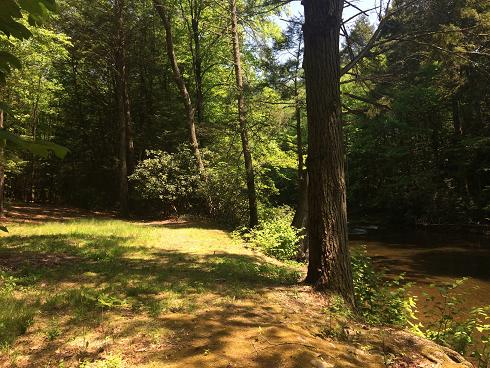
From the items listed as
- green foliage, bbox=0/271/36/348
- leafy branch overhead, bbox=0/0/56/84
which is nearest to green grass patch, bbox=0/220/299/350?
green foliage, bbox=0/271/36/348

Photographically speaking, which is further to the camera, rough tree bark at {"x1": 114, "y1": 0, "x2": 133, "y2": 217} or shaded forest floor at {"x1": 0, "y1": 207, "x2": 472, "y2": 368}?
rough tree bark at {"x1": 114, "y1": 0, "x2": 133, "y2": 217}

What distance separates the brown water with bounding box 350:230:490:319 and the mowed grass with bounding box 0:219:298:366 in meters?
4.19

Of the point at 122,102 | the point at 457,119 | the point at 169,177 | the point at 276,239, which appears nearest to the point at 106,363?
the point at 276,239

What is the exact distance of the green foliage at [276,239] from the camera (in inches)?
440

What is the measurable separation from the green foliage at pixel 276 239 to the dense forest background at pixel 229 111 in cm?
160

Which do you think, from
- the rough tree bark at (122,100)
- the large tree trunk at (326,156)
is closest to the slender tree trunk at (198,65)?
the rough tree bark at (122,100)

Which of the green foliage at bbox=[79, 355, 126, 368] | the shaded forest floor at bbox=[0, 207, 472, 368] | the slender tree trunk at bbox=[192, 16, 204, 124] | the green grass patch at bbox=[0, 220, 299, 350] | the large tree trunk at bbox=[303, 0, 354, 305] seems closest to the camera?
the green foliage at bbox=[79, 355, 126, 368]

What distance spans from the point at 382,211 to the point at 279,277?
943 inches

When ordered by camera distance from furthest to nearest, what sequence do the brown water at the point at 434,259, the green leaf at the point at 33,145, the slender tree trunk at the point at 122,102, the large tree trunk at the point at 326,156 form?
the slender tree trunk at the point at 122,102 → the brown water at the point at 434,259 → the large tree trunk at the point at 326,156 → the green leaf at the point at 33,145

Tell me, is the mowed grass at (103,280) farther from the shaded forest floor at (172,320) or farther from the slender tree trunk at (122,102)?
the slender tree trunk at (122,102)

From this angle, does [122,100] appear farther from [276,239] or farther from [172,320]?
[172,320]

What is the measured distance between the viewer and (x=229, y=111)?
18375mm

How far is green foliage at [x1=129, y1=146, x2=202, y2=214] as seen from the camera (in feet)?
59.4

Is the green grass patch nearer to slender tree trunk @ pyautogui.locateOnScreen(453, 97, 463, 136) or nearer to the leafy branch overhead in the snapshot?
the leafy branch overhead
